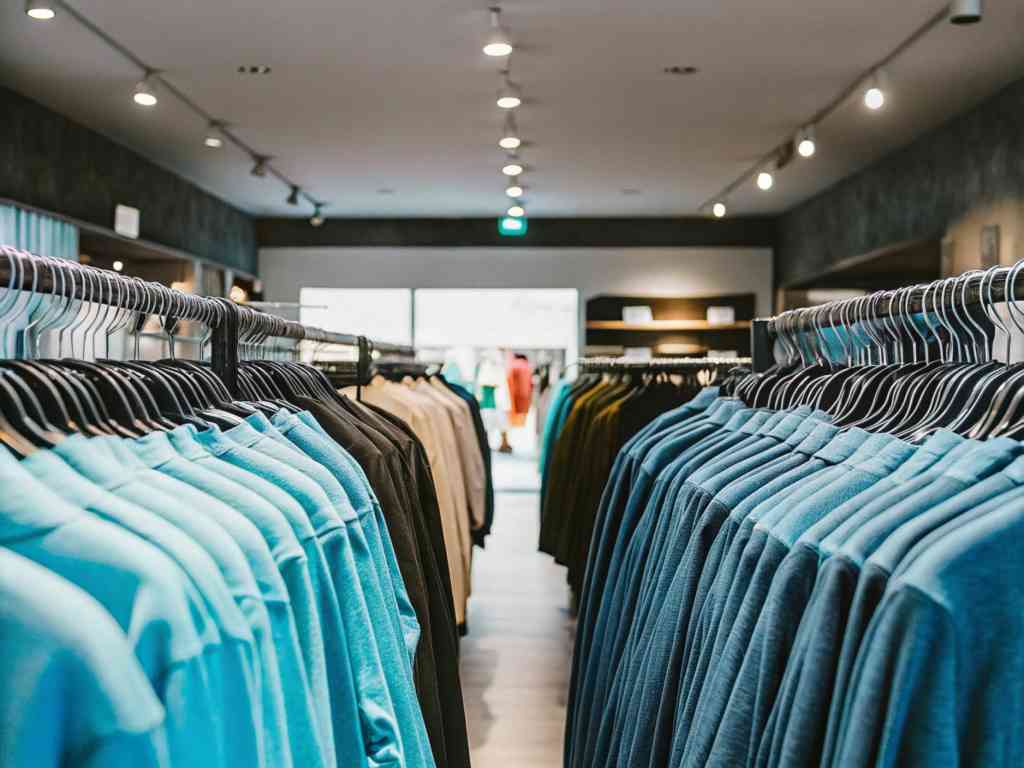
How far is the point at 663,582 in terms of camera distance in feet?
4.89

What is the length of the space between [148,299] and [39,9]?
128 inches

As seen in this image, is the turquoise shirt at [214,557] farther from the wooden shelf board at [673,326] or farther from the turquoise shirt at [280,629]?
the wooden shelf board at [673,326]

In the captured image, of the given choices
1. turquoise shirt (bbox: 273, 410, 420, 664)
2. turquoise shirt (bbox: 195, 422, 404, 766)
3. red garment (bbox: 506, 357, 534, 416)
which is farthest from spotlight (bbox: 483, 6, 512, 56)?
red garment (bbox: 506, 357, 534, 416)

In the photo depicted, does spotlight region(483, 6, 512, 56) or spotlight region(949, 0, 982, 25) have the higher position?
spotlight region(483, 6, 512, 56)

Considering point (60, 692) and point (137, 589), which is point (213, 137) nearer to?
point (137, 589)

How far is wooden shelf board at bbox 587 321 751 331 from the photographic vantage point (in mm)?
9812

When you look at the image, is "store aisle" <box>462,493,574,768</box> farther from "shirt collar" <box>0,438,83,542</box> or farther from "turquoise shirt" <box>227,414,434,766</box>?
"shirt collar" <box>0,438,83,542</box>

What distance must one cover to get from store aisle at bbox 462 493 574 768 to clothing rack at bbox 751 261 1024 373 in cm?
181

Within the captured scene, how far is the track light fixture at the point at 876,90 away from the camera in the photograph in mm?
4918

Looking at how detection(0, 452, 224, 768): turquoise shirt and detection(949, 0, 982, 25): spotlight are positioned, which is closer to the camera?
detection(0, 452, 224, 768): turquoise shirt

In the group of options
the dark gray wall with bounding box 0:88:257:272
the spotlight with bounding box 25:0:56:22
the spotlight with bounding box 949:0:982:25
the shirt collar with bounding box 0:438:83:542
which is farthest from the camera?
the dark gray wall with bounding box 0:88:257:272

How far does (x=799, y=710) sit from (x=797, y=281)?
845 cm

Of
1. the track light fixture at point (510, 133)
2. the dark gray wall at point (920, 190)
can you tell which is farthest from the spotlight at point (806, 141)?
the track light fixture at point (510, 133)

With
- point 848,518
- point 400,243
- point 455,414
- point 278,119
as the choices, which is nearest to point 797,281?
point 400,243
